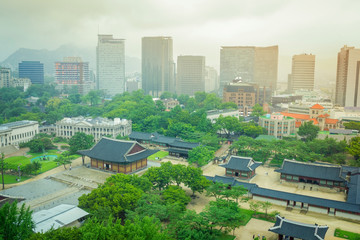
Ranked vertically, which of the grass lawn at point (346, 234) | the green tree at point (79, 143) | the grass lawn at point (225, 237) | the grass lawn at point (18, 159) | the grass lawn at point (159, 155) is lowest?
the grass lawn at point (225, 237)

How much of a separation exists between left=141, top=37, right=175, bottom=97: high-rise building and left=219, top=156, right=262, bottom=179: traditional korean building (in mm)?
123176

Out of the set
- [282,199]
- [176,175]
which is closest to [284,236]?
[282,199]

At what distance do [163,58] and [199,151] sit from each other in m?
125

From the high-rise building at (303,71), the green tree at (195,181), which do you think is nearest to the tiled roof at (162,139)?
the green tree at (195,181)

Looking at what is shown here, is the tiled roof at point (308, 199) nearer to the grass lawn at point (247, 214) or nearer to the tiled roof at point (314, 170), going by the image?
the grass lawn at point (247, 214)

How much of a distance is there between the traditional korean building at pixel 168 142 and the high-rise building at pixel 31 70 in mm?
132716

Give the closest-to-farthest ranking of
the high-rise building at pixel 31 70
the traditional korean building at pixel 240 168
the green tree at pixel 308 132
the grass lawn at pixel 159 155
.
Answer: the traditional korean building at pixel 240 168 < the grass lawn at pixel 159 155 < the green tree at pixel 308 132 < the high-rise building at pixel 31 70

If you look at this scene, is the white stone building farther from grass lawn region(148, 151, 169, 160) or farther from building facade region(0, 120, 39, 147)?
building facade region(0, 120, 39, 147)

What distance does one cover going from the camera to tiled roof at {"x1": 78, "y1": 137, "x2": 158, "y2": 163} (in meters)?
46.5

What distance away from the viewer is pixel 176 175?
39.3 metres

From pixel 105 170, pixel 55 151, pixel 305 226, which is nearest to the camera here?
pixel 305 226

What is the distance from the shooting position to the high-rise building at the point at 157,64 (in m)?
170

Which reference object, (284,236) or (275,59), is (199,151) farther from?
(275,59)

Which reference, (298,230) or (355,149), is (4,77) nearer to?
(355,149)
